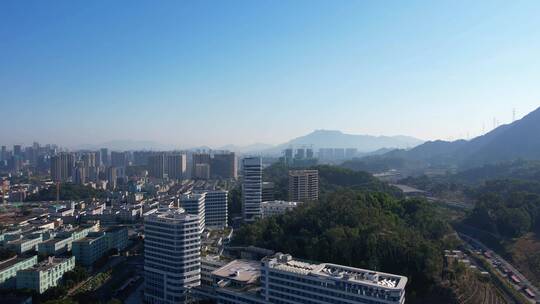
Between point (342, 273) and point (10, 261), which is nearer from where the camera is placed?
point (342, 273)

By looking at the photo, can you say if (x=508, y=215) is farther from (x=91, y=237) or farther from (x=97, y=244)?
(x=91, y=237)

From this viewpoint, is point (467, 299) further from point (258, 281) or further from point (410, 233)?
point (258, 281)

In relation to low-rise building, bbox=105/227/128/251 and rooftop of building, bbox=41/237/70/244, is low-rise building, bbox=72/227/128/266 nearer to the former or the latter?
low-rise building, bbox=105/227/128/251

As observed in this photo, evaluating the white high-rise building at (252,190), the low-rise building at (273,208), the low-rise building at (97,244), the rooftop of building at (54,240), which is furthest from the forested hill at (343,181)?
the rooftop of building at (54,240)

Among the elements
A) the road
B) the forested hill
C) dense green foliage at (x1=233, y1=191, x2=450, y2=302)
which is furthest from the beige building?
the road

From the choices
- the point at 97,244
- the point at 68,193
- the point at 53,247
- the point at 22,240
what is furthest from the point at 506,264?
the point at 68,193

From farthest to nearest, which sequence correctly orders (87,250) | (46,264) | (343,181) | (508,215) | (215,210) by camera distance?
(343,181) → (215,210) → (508,215) → (87,250) → (46,264)

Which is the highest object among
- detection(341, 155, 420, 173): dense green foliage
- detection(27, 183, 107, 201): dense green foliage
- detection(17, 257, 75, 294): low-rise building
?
detection(341, 155, 420, 173): dense green foliage

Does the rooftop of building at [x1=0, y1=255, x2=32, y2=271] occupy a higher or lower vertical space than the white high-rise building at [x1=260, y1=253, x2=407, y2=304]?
lower
